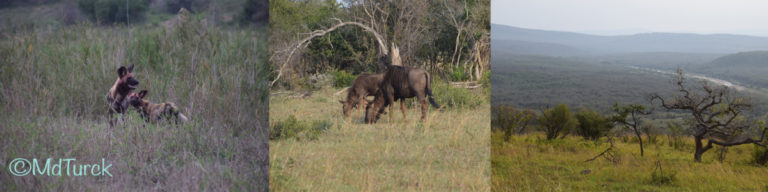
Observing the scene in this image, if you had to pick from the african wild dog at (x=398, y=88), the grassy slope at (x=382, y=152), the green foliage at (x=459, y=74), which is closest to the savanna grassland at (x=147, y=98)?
the grassy slope at (x=382, y=152)

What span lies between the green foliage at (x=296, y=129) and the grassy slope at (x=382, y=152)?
64 mm

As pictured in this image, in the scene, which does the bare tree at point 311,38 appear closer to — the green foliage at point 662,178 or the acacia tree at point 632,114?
the green foliage at point 662,178

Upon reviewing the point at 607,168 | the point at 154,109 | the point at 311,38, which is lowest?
the point at 607,168

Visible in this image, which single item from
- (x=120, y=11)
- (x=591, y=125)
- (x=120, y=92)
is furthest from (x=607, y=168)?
(x=120, y=11)

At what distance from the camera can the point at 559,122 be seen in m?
10.7

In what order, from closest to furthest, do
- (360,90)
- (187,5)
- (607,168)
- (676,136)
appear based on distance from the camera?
(360,90) < (187,5) < (607,168) < (676,136)

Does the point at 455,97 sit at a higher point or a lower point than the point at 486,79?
lower

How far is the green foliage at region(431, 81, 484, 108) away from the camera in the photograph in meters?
5.74

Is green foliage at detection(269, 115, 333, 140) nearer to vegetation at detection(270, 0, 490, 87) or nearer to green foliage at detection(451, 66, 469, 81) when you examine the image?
vegetation at detection(270, 0, 490, 87)

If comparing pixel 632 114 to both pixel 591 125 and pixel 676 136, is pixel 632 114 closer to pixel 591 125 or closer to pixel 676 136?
pixel 676 136

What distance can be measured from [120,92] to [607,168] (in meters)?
6.54

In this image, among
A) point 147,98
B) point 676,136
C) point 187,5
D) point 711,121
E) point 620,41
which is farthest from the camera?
point 620,41

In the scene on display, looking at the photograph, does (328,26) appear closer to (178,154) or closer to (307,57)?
(307,57)

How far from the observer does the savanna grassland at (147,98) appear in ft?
16.3
